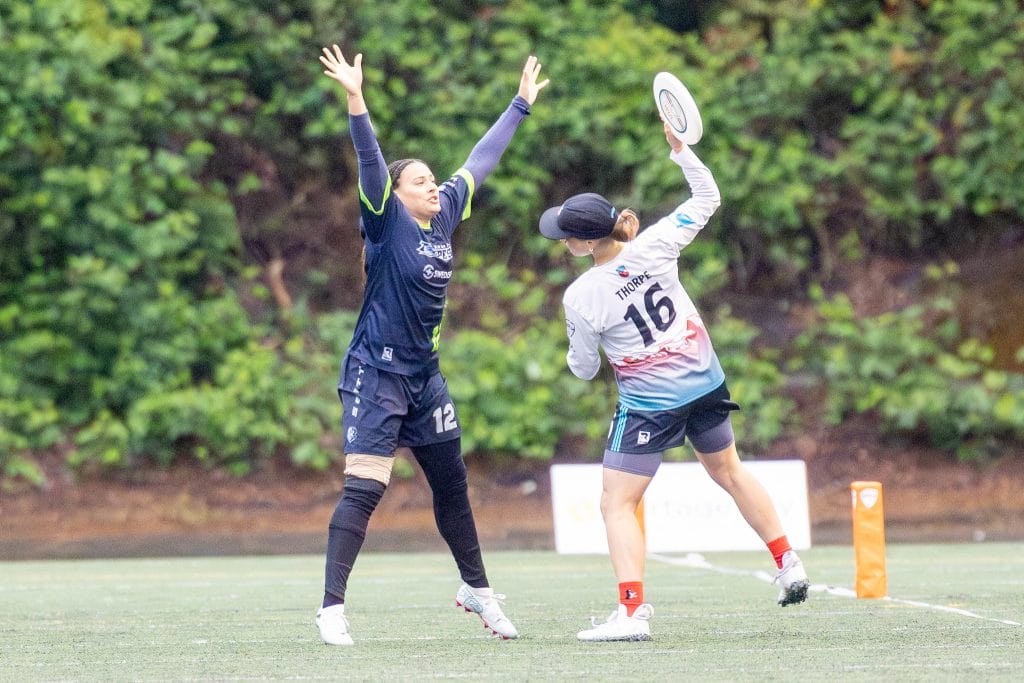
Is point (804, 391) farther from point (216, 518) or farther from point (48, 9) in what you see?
point (48, 9)

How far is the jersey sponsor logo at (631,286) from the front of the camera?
6.27m

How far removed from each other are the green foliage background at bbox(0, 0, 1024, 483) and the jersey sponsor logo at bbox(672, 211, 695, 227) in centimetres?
972

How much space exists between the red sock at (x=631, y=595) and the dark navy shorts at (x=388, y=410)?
3.11 ft

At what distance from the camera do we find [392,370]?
614cm

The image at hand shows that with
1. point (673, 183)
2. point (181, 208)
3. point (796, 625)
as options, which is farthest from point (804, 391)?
point (796, 625)

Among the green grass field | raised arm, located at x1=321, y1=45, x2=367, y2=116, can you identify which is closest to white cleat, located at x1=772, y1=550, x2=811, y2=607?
→ the green grass field

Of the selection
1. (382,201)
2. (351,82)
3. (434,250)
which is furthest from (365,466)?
(351,82)

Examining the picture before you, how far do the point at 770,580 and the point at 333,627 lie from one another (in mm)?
4359

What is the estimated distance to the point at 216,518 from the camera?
51.2 ft

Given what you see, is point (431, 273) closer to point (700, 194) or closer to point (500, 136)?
point (500, 136)

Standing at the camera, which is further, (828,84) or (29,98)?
(828,84)

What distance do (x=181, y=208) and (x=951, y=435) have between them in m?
8.72

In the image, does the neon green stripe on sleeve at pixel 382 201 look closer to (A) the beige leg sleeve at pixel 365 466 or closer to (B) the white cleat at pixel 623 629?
(A) the beige leg sleeve at pixel 365 466

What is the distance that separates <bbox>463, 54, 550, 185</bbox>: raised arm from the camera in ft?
22.1
